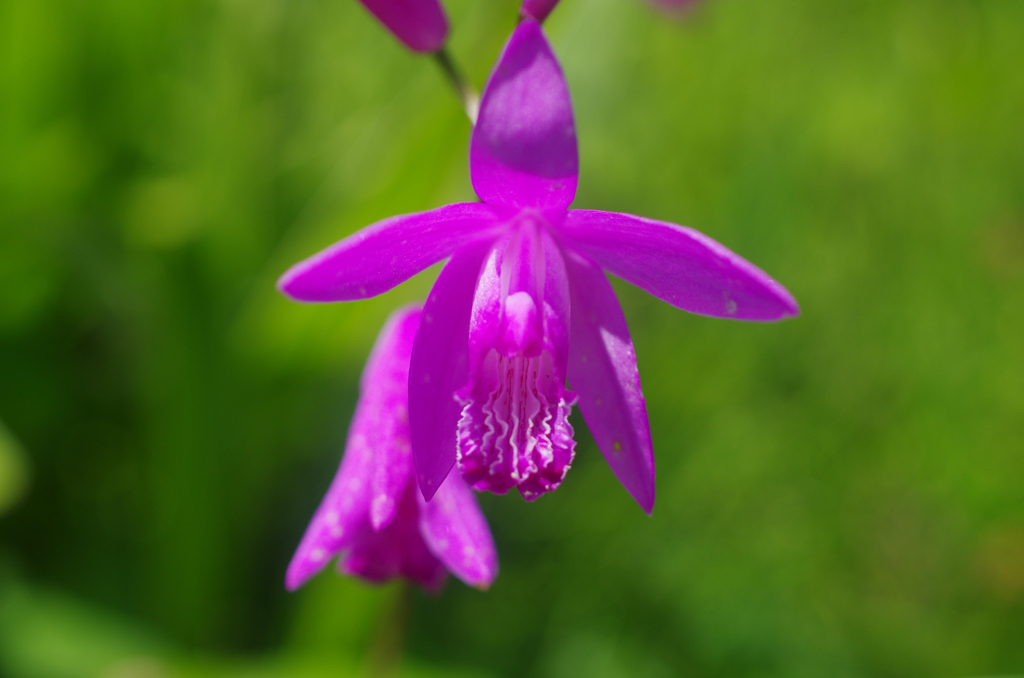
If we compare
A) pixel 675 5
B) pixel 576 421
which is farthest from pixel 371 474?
pixel 675 5

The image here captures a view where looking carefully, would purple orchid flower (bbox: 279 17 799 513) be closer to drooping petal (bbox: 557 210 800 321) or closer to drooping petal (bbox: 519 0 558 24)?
drooping petal (bbox: 557 210 800 321)

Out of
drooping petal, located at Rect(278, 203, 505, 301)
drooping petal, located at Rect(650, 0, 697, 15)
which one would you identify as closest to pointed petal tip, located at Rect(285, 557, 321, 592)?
drooping petal, located at Rect(278, 203, 505, 301)

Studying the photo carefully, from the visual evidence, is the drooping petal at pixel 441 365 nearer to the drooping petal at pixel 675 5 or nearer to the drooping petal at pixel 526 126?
the drooping petal at pixel 526 126

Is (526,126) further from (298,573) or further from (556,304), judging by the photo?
(298,573)

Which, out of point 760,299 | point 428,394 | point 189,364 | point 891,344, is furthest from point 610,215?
point 891,344

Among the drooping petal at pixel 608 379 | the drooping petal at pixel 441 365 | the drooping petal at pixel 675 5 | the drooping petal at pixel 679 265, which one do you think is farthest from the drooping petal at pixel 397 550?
the drooping petal at pixel 675 5

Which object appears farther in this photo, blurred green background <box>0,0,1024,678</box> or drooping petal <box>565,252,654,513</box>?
blurred green background <box>0,0,1024,678</box>

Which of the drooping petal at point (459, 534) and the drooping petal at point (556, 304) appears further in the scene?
the drooping petal at point (459, 534)
